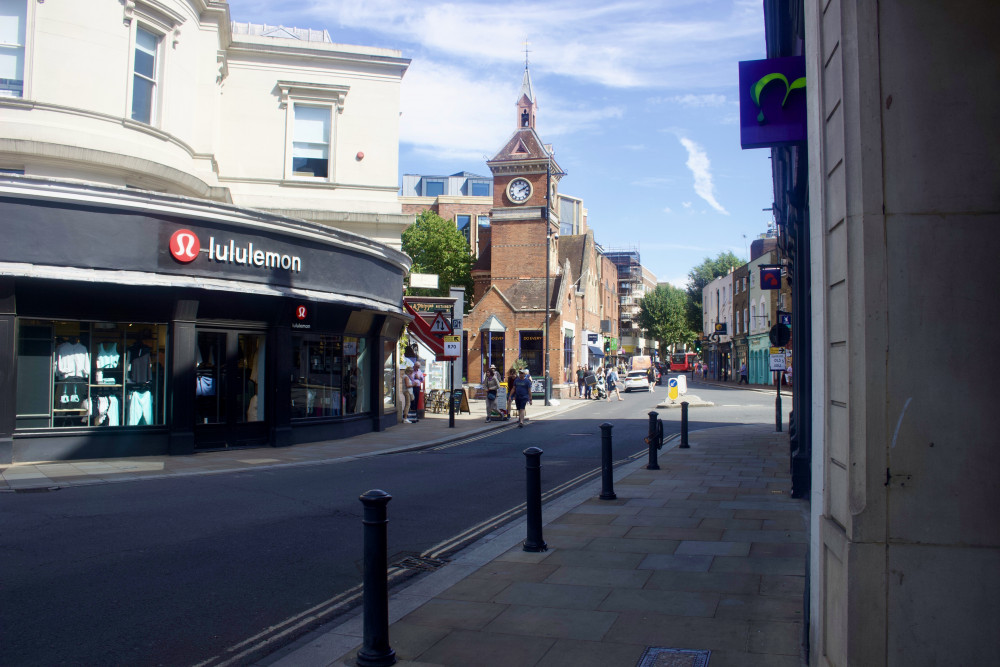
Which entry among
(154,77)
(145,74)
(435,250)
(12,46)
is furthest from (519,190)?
(12,46)

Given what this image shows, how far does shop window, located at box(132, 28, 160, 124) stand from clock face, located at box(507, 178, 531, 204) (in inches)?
1368

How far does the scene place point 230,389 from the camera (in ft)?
51.5

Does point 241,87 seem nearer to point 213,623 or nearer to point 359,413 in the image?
point 359,413

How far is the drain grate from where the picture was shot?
22.1 ft

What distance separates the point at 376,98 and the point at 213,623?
17027 millimetres

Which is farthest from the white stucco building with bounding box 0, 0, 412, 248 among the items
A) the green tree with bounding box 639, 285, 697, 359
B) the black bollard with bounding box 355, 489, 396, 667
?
Answer: the green tree with bounding box 639, 285, 697, 359

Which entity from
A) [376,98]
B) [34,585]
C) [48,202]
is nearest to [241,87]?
[376,98]

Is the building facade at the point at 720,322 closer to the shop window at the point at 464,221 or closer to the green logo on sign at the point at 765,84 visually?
the shop window at the point at 464,221

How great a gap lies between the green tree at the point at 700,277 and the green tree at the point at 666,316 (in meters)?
1.48

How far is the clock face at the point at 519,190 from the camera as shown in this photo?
49312 mm

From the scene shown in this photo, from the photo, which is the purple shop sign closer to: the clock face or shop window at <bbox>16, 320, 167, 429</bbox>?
shop window at <bbox>16, 320, 167, 429</bbox>

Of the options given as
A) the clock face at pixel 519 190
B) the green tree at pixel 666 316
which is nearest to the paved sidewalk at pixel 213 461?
the clock face at pixel 519 190

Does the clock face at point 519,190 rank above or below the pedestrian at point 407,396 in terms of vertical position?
above

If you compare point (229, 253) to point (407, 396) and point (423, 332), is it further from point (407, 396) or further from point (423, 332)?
point (423, 332)
